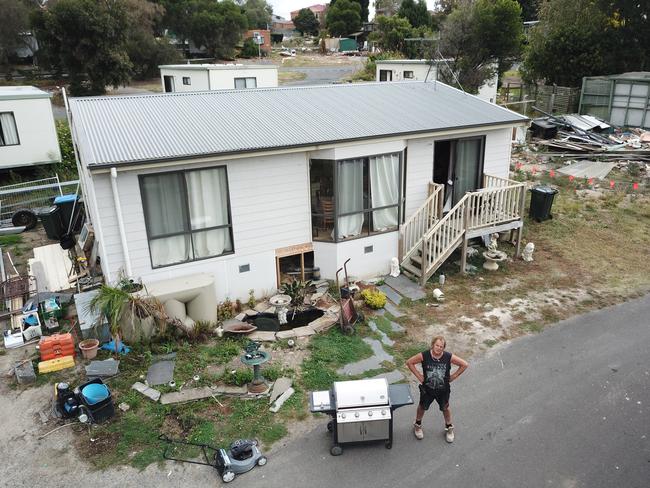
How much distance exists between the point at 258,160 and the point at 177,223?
2.04 metres

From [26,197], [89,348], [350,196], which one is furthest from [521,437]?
[26,197]

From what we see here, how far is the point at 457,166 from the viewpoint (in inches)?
519

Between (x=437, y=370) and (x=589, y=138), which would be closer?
(x=437, y=370)

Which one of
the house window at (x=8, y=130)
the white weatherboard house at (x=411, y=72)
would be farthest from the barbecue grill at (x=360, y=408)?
the white weatherboard house at (x=411, y=72)

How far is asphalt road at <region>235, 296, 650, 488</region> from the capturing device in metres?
6.68

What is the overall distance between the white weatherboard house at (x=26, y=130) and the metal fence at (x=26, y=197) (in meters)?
2.07

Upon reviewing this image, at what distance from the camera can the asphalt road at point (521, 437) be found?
6.68 m

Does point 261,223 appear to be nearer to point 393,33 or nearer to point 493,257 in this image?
point 493,257

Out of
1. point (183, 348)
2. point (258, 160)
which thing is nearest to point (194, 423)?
point (183, 348)

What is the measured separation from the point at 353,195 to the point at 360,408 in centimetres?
580

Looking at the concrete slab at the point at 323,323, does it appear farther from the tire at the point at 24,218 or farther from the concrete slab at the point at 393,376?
the tire at the point at 24,218

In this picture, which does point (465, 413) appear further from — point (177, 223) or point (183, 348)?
point (177, 223)

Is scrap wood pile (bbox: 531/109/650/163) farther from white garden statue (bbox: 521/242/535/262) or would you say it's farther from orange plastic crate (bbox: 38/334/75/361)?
orange plastic crate (bbox: 38/334/75/361)

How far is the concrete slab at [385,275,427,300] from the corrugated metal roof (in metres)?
3.30
